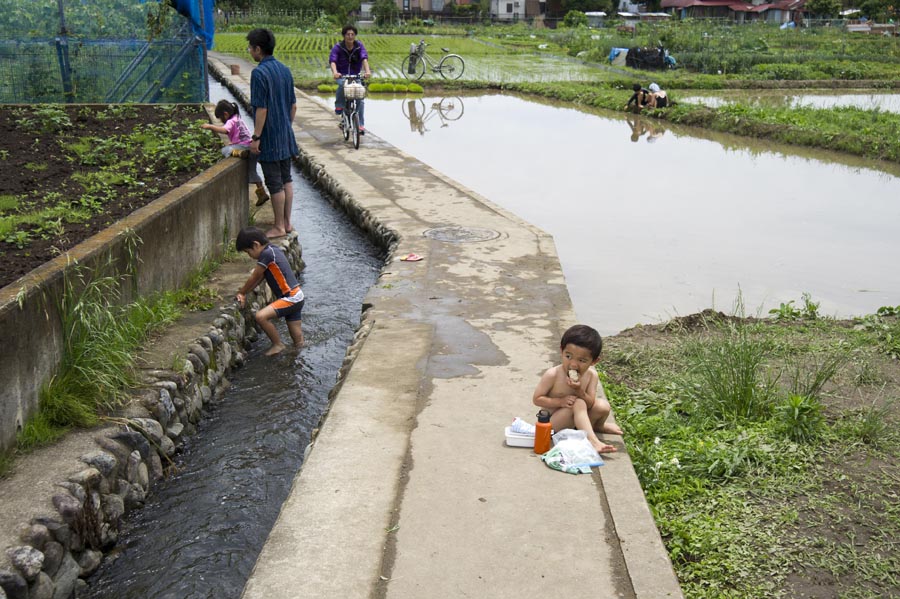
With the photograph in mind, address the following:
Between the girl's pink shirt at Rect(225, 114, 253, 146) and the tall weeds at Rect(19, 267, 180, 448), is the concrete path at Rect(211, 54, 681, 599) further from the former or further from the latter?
the girl's pink shirt at Rect(225, 114, 253, 146)

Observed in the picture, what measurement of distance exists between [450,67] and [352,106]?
15873 mm

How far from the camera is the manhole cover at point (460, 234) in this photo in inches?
349

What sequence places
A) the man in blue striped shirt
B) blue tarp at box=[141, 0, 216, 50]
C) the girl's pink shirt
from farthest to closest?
blue tarp at box=[141, 0, 216, 50]
the girl's pink shirt
the man in blue striped shirt

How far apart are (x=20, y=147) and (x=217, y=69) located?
68.4ft

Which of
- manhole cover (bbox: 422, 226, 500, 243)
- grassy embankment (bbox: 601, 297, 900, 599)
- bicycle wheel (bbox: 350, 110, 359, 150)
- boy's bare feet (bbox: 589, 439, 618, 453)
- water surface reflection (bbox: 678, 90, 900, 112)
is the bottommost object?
grassy embankment (bbox: 601, 297, 900, 599)

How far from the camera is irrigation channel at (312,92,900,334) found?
867 cm

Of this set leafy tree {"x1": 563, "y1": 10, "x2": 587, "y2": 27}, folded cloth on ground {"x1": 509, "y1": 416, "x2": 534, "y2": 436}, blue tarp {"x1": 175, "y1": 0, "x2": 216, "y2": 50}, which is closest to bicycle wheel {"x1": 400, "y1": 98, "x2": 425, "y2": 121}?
blue tarp {"x1": 175, "y1": 0, "x2": 216, "y2": 50}

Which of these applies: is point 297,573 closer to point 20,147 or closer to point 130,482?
point 130,482

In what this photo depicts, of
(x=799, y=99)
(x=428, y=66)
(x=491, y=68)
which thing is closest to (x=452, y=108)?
(x=428, y=66)

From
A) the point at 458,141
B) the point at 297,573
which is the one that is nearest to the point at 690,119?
the point at 458,141

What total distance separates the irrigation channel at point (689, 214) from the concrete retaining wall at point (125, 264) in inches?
130

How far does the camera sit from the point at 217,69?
29.2 metres

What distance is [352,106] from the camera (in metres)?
14.4

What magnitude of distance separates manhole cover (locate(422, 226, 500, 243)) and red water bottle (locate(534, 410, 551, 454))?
4512mm
